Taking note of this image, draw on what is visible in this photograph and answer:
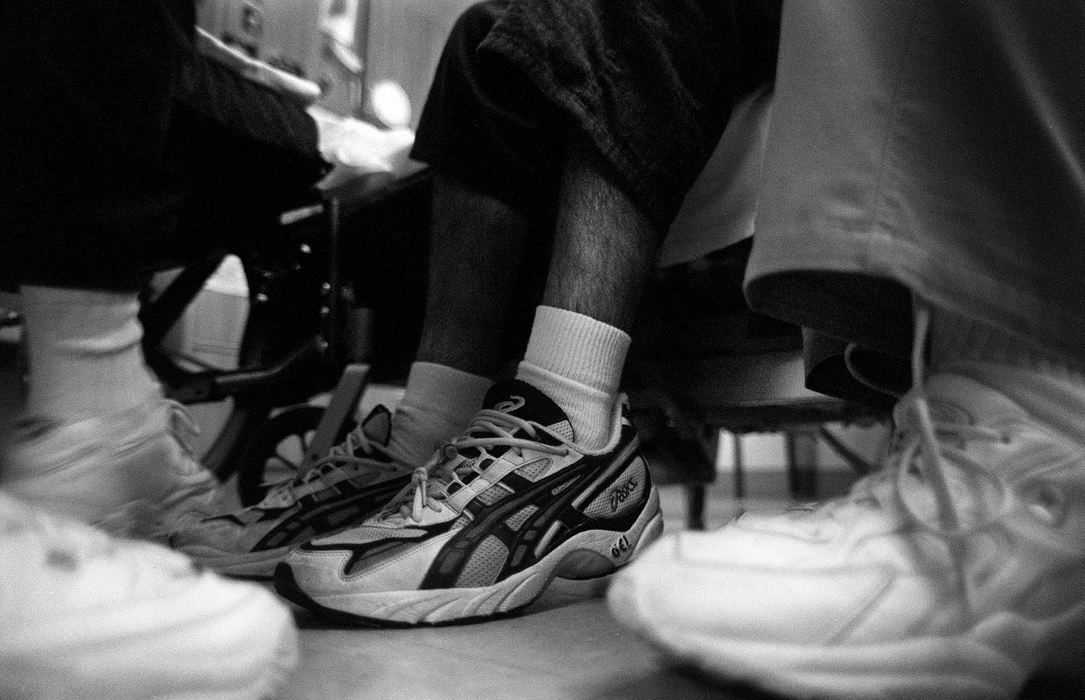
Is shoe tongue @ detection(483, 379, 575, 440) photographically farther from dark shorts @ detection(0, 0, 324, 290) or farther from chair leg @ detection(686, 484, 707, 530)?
chair leg @ detection(686, 484, 707, 530)

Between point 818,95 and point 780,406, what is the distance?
22.3 inches

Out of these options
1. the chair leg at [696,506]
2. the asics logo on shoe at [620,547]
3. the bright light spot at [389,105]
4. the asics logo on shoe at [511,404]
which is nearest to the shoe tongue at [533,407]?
the asics logo on shoe at [511,404]

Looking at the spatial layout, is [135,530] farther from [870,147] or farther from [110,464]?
[870,147]

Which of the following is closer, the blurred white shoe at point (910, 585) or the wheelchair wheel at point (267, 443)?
the blurred white shoe at point (910, 585)

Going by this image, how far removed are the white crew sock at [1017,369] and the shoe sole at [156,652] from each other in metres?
0.36

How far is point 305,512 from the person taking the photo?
0.66 m

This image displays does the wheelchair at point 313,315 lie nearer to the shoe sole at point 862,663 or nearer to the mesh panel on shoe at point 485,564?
the mesh panel on shoe at point 485,564

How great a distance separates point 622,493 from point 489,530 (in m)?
0.13

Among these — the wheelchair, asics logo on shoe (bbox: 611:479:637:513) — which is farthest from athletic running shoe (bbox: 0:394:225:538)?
the wheelchair

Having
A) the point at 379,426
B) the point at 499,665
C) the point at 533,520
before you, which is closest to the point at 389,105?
the point at 379,426

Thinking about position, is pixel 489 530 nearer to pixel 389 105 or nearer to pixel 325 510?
pixel 325 510

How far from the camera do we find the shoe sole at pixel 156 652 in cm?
26

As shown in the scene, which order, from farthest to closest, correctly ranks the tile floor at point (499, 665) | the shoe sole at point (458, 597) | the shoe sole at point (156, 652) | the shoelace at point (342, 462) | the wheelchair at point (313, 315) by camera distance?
1. the wheelchair at point (313, 315)
2. the shoelace at point (342, 462)
3. the shoe sole at point (458, 597)
4. the tile floor at point (499, 665)
5. the shoe sole at point (156, 652)

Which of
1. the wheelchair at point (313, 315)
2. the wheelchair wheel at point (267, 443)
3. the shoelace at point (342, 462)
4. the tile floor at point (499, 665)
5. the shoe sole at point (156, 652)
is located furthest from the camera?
the wheelchair wheel at point (267, 443)
